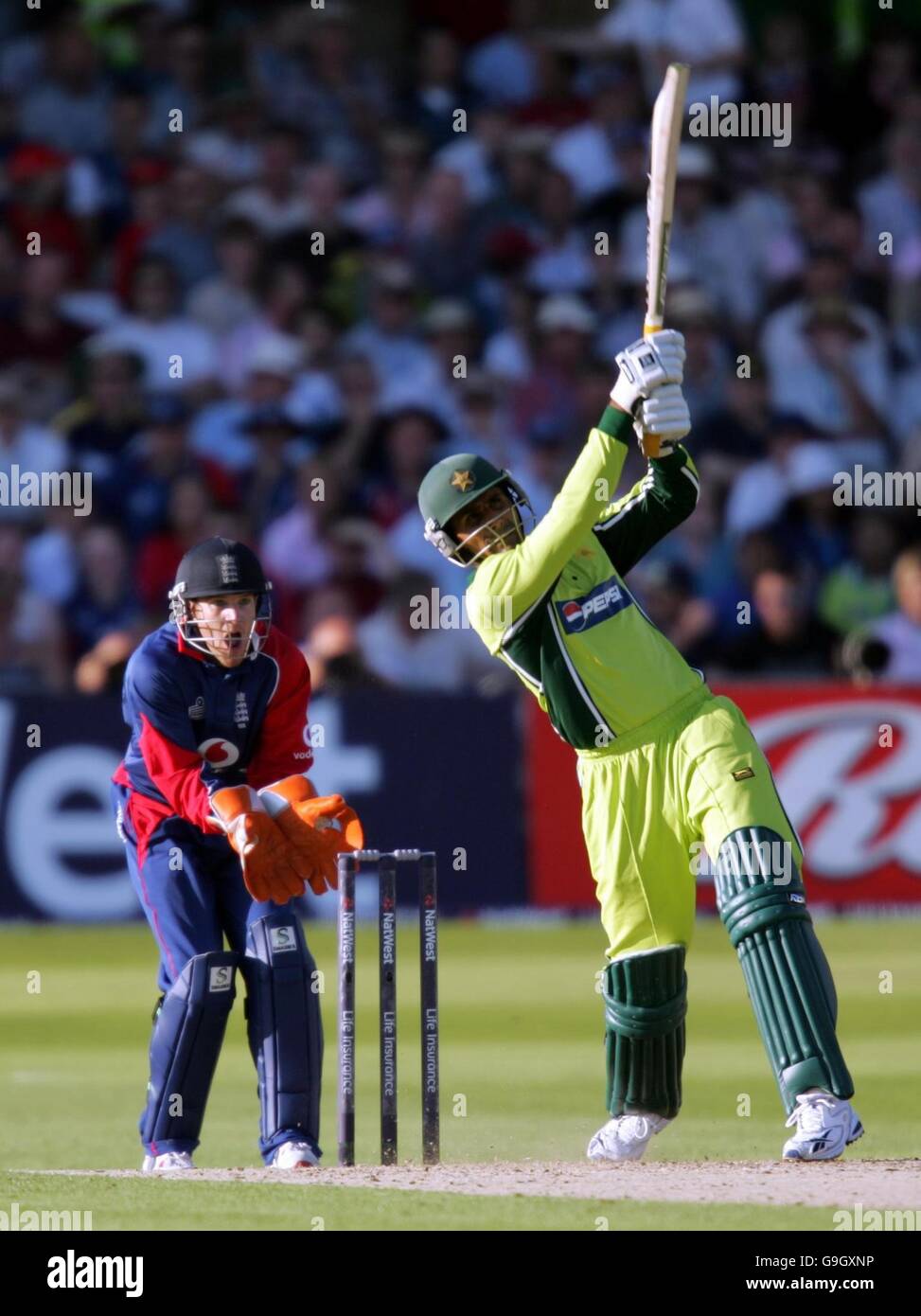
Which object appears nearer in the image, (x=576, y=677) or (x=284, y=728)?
(x=576, y=677)

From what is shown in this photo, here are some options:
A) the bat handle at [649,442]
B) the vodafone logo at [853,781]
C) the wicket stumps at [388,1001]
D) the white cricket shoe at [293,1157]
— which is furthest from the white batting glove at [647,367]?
the vodafone logo at [853,781]

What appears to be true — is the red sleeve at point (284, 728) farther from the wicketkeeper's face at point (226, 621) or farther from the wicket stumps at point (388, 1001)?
the wicket stumps at point (388, 1001)

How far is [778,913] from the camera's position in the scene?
7.21 m

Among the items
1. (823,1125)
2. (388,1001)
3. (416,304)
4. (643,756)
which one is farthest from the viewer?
(416,304)

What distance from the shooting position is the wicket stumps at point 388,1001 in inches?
305

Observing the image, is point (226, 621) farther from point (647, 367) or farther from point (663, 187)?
point (663, 187)

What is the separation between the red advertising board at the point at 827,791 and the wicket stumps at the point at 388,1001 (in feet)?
23.4

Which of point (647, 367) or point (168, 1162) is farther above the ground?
point (647, 367)

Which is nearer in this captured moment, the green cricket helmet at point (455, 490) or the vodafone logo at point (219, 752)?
the green cricket helmet at point (455, 490)

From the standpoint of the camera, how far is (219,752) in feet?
26.5

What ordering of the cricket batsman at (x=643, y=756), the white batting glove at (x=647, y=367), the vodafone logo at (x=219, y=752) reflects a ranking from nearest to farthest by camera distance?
1. the cricket batsman at (x=643, y=756)
2. the white batting glove at (x=647, y=367)
3. the vodafone logo at (x=219, y=752)

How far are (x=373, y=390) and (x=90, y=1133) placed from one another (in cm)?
922

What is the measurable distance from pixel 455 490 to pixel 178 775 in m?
1.28

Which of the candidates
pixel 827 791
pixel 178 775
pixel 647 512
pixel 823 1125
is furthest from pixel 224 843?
pixel 827 791
